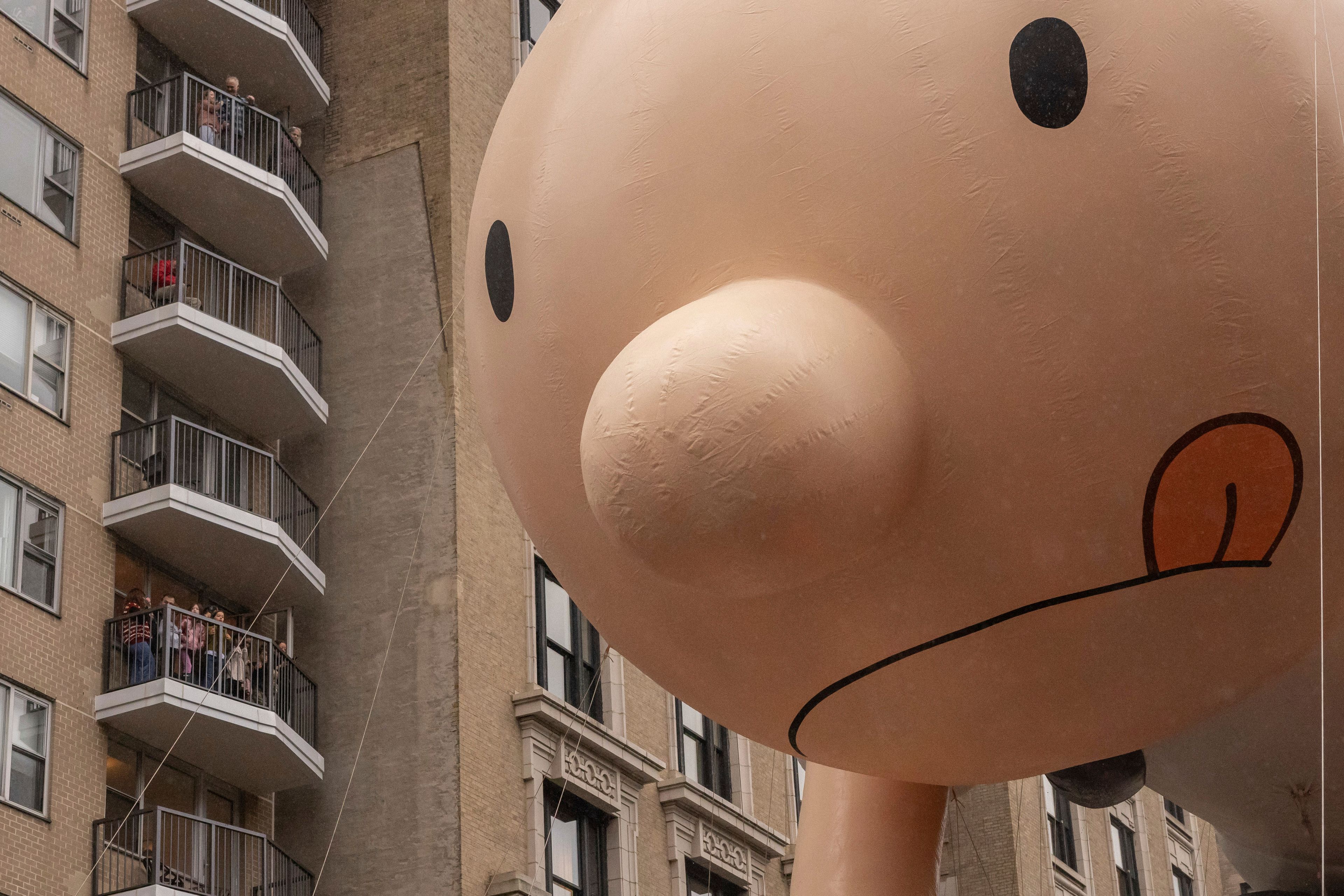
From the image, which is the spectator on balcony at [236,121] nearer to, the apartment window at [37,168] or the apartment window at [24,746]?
the apartment window at [37,168]

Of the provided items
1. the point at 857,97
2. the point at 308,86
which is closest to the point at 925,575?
the point at 857,97

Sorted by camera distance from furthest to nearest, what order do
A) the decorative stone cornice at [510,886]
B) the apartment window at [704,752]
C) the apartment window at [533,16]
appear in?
the apartment window at [533,16] → the apartment window at [704,752] → the decorative stone cornice at [510,886]

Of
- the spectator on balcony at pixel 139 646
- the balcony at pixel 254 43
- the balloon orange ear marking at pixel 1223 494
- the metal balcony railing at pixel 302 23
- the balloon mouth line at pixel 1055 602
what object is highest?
the metal balcony railing at pixel 302 23

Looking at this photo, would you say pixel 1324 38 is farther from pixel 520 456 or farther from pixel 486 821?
pixel 486 821

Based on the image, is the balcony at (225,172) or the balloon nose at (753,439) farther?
the balcony at (225,172)

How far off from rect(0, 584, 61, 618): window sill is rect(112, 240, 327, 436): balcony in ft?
11.2

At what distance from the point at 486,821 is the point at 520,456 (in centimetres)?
1786

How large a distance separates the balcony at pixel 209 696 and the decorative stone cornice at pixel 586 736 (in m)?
2.47

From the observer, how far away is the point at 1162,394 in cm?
441

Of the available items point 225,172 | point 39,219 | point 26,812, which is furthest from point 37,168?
point 26,812

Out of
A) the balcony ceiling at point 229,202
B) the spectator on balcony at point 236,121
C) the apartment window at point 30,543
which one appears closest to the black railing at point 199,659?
the apartment window at point 30,543

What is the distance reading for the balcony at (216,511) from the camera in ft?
70.1

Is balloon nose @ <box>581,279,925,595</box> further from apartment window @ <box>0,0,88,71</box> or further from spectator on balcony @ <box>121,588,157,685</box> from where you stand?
apartment window @ <box>0,0,88,71</box>

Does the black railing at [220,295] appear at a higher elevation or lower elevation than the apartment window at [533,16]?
lower
